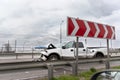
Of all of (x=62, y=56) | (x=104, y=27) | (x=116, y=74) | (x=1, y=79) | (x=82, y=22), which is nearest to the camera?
(x=116, y=74)

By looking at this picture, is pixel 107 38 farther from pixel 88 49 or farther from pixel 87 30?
pixel 88 49

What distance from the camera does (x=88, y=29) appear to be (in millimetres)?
11312

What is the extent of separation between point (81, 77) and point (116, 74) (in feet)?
20.3

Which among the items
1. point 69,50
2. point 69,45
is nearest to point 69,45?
point 69,45

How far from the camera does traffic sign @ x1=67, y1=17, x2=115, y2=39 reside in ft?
34.7

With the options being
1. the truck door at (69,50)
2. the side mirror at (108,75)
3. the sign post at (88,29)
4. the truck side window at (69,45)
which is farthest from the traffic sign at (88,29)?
the truck side window at (69,45)

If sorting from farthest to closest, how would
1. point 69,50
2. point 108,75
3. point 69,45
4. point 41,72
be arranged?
point 69,45 < point 69,50 < point 41,72 < point 108,75

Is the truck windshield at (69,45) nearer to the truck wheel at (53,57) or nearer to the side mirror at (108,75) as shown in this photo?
the truck wheel at (53,57)

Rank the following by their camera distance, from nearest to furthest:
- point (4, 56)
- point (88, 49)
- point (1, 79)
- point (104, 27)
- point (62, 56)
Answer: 1. point (1, 79)
2. point (104, 27)
3. point (62, 56)
4. point (88, 49)
5. point (4, 56)

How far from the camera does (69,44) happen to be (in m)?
23.3

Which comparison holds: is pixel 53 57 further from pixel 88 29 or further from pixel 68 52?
pixel 88 29

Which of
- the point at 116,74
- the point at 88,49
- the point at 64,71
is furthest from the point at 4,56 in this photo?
the point at 116,74

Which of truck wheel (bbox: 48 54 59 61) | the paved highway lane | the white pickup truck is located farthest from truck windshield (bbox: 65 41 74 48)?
the paved highway lane

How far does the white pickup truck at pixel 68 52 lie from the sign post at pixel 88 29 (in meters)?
9.42
